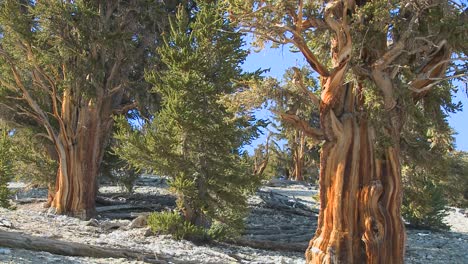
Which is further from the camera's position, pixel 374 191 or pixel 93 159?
pixel 93 159

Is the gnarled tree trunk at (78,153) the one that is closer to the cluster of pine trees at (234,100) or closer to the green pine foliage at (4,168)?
the cluster of pine trees at (234,100)

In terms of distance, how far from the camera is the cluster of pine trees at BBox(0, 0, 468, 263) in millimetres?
7871

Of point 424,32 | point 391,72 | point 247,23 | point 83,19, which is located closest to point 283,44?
point 247,23

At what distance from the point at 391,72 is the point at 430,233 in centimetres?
992

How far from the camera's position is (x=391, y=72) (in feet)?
25.7

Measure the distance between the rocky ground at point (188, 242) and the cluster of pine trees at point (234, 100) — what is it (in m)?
0.80

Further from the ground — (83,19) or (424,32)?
(83,19)

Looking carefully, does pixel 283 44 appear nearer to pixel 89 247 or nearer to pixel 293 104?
pixel 293 104

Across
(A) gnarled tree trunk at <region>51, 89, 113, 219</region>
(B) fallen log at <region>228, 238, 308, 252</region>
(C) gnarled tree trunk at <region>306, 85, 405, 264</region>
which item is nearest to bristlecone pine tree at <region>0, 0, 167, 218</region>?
(A) gnarled tree trunk at <region>51, 89, 113, 219</region>

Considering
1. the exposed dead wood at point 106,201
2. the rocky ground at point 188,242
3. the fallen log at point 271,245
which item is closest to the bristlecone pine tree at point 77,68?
the rocky ground at point 188,242

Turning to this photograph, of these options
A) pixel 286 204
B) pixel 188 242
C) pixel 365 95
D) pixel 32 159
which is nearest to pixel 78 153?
pixel 32 159

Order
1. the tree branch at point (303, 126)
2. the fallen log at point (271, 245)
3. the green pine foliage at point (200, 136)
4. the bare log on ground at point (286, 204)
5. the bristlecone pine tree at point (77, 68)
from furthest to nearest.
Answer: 1. the bare log on ground at point (286, 204)
2. the bristlecone pine tree at point (77, 68)
3. the fallen log at point (271, 245)
4. the green pine foliage at point (200, 136)
5. the tree branch at point (303, 126)

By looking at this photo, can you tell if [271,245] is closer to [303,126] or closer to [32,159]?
[303,126]

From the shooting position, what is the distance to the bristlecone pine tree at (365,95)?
7.72 meters
